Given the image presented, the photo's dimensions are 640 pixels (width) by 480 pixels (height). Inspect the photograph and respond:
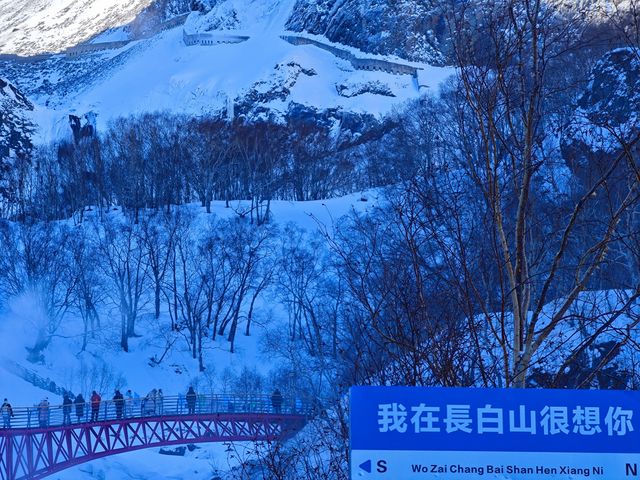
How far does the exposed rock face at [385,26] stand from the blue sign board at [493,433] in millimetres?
90275

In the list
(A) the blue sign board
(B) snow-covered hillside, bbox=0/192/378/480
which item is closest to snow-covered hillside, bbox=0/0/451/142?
(B) snow-covered hillside, bbox=0/192/378/480

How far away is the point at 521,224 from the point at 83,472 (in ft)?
91.8

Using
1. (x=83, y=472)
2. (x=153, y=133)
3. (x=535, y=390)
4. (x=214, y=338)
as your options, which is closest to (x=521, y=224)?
(x=535, y=390)

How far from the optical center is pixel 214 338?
134ft

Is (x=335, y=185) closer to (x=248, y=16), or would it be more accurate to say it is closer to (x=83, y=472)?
(x=83, y=472)

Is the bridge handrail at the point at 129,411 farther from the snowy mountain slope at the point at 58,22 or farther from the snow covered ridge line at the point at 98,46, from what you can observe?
the snowy mountain slope at the point at 58,22

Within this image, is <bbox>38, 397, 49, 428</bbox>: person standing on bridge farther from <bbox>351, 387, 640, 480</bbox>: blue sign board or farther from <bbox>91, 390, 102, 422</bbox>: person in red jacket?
<bbox>351, 387, 640, 480</bbox>: blue sign board

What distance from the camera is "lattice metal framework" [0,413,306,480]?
84.8 ft

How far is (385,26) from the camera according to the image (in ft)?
319

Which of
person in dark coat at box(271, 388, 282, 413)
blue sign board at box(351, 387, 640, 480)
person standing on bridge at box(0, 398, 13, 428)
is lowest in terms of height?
person in dark coat at box(271, 388, 282, 413)

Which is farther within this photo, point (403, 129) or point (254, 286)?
point (403, 129)

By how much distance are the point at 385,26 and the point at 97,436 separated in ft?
253

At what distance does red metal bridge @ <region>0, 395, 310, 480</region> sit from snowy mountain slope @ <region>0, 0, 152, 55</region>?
104183 millimetres

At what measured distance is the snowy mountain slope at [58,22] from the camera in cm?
12712
